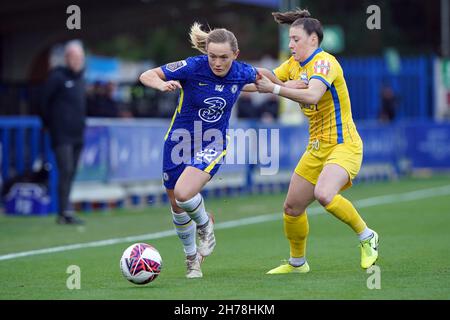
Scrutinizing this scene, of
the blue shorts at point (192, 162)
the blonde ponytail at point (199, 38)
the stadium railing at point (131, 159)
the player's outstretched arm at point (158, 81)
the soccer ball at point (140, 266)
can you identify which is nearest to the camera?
the soccer ball at point (140, 266)

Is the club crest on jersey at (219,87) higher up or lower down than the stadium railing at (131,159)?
higher up

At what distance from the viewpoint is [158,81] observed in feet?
27.7

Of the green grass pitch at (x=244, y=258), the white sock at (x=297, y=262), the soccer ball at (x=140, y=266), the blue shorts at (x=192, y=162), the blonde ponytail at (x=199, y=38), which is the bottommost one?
the green grass pitch at (x=244, y=258)

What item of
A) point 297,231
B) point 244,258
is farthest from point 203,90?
point 244,258

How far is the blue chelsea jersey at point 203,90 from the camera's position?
8727mm

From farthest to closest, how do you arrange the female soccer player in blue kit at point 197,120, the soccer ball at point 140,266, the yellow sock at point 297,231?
the yellow sock at point 297,231 < the female soccer player in blue kit at point 197,120 < the soccer ball at point 140,266

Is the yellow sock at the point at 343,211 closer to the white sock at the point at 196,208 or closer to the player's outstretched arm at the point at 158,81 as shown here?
the white sock at the point at 196,208

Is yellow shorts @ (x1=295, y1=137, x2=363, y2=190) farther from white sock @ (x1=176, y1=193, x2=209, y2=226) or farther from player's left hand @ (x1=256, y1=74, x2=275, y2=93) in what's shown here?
white sock @ (x1=176, y1=193, x2=209, y2=226)

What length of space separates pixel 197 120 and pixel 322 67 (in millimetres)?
1145

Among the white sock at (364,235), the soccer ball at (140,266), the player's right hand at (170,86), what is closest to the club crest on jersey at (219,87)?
the player's right hand at (170,86)

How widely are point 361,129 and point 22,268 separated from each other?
16.0 metres

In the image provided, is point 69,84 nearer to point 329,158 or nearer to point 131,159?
point 131,159
